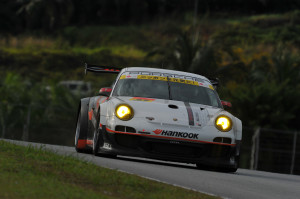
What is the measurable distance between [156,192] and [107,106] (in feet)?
10.2

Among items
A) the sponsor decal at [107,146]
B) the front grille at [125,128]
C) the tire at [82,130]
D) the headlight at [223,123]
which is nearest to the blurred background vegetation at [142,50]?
the tire at [82,130]

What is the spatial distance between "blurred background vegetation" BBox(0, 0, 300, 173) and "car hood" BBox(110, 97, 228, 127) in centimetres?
1556

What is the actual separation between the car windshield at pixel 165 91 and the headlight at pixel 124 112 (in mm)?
702

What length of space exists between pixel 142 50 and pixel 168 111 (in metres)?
49.9

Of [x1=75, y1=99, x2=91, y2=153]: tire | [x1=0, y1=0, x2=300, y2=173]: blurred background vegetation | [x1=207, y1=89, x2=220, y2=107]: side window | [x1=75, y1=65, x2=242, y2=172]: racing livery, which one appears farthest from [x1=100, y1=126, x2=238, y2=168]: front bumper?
[x1=0, y1=0, x2=300, y2=173]: blurred background vegetation

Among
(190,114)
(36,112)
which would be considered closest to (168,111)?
(190,114)

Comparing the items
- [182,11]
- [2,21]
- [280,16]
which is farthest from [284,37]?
[2,21]

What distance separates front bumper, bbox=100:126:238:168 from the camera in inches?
390

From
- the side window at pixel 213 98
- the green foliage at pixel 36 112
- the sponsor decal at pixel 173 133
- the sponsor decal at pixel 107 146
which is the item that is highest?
the side window at pixel 213 98

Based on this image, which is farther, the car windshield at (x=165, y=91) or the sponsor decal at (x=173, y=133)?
the car windshield at (x=165, y=91)

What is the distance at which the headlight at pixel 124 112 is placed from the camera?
9.94 metres

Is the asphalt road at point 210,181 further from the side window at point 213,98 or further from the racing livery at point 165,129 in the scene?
the side window at point 213,98

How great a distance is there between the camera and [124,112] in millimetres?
9977

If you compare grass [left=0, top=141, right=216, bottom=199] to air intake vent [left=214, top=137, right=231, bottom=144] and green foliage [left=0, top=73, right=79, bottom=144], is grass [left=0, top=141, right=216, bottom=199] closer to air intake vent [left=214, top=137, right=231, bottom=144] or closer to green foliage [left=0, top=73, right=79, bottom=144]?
air intake vent [left=214, top=137, right=231, bottom=144]
